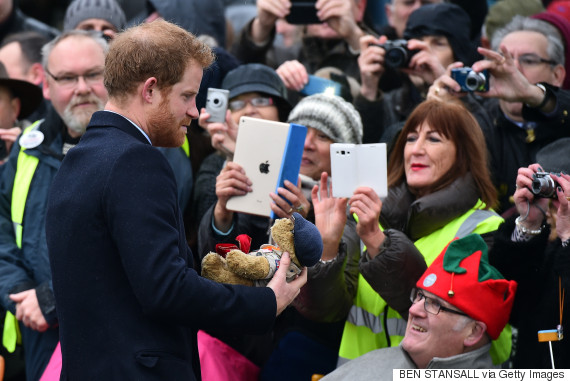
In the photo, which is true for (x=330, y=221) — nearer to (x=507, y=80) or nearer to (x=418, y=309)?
(x=418, y=309)

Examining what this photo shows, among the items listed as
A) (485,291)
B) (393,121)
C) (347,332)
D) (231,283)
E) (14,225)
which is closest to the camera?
(231,283)

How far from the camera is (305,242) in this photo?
3.01 metres

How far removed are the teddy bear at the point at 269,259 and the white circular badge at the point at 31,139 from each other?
236 centimetres

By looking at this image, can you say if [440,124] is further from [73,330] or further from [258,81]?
[73,330]

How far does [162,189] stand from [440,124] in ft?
7.22

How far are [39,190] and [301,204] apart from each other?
1.53m

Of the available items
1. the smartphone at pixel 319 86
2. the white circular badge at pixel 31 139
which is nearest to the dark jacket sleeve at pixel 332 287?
the smartphone at pixel 319 86

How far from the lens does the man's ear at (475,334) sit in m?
3.80

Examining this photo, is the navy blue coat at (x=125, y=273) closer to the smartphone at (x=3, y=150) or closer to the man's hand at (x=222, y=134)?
the man's hand at (x=222, y=134)

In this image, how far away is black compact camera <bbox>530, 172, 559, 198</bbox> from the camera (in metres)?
3.68

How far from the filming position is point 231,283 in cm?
298

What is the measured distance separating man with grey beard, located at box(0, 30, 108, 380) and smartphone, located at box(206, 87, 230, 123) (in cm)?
67

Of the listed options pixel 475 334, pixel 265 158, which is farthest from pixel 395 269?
pixel 265 158

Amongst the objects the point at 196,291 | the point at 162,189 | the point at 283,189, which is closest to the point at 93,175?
the point at 162,189
